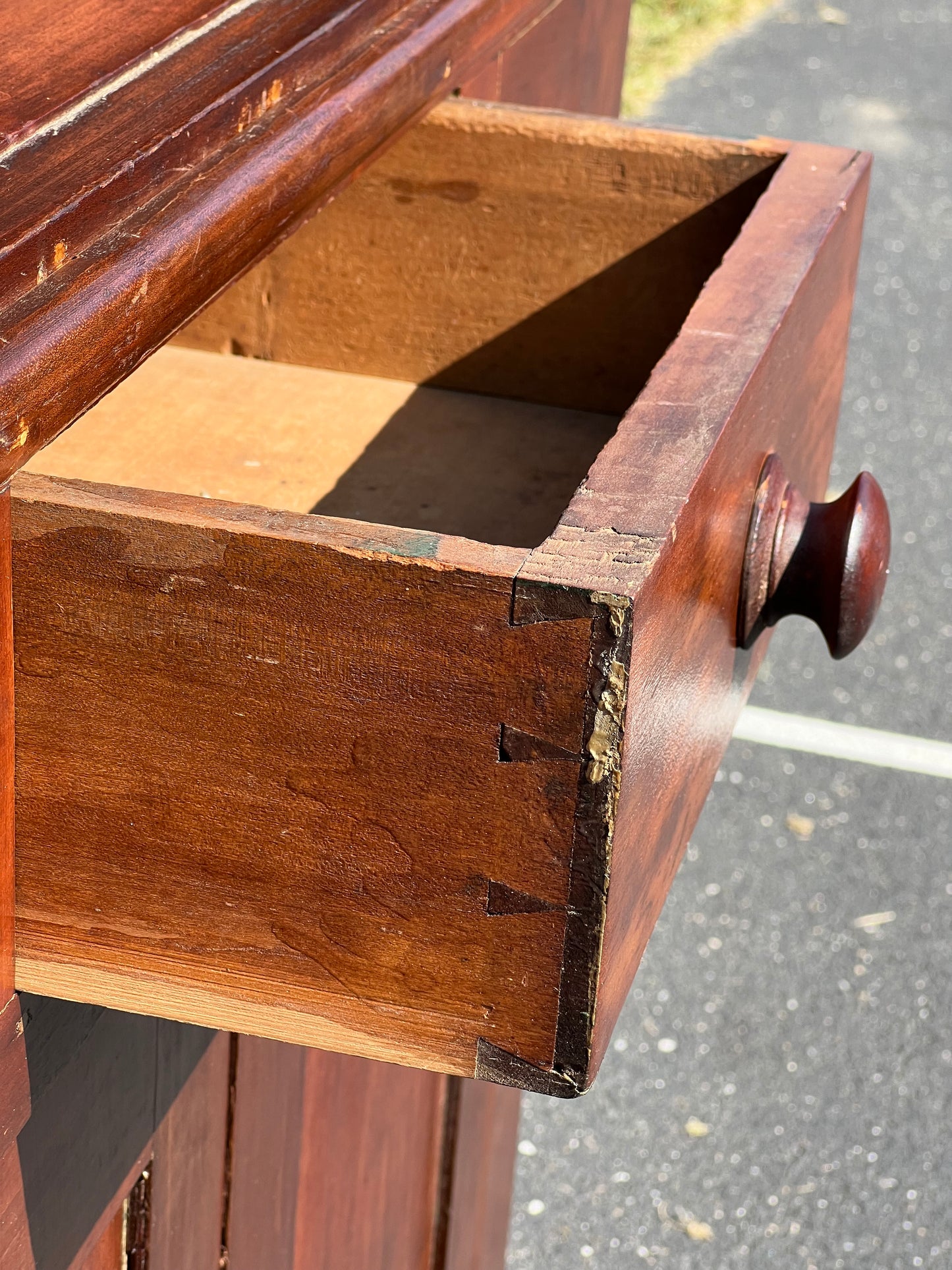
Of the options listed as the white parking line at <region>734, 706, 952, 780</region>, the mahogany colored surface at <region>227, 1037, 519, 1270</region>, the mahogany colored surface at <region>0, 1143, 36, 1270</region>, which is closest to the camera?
the mahogany colored surface at <region>0, 1143, 36, 1270</region>

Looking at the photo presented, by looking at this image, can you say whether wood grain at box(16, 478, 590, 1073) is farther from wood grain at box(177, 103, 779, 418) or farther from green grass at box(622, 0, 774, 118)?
green grass at box(622, 0, 774, 118)

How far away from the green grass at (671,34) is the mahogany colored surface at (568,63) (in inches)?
168

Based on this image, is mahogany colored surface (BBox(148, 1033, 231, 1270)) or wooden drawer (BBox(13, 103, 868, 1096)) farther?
mahogany colored surface (BBox(148, 1033, 231, 1270))

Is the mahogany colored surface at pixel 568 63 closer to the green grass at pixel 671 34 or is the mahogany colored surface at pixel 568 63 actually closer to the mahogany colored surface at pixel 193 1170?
the mahogany colored surface at pixel 193 1170

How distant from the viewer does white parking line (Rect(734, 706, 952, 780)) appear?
10.3ft

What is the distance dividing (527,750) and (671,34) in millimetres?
6269

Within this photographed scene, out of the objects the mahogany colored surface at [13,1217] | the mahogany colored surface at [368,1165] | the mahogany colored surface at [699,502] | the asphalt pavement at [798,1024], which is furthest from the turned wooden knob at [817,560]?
the asphalt pavement at [798,1024]

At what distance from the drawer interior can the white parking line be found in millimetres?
2238

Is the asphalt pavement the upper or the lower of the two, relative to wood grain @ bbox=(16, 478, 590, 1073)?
lower

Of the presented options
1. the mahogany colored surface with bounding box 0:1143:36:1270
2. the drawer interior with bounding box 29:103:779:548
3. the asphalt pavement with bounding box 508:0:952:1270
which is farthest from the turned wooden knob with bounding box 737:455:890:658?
the asphalt pavement with bounding box 508:0:952:1270

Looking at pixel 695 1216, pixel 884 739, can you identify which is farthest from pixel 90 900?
pixel 884 739

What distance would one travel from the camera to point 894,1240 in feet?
7.66

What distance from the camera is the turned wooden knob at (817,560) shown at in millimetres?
744

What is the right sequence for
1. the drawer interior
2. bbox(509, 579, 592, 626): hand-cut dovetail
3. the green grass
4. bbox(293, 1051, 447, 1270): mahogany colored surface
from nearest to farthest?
bbox(509, 579, 592, 626): hand-cut dovetail
the drawer interior
bbox(293, 1051, 447, 1270): mahogany colored surface
the green grass
